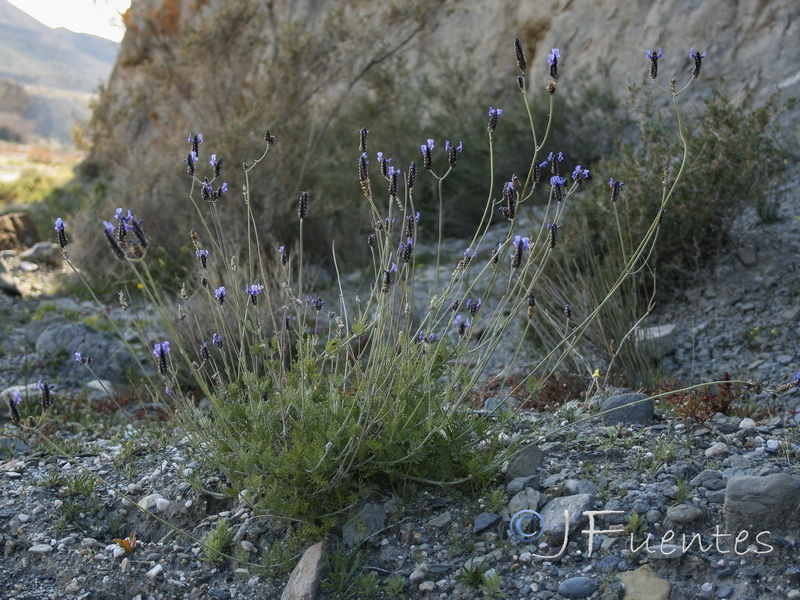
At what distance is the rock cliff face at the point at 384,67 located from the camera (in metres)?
8.30

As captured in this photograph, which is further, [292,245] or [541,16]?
[541,16]

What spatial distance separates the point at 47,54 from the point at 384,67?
88588mm

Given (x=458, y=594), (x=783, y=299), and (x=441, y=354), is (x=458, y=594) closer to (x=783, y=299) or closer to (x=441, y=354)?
(x=441, y=354)

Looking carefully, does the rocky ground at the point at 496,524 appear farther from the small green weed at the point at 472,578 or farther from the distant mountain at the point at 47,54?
the distant mountain at the point at 47,54

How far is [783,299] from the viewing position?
514 centimetres

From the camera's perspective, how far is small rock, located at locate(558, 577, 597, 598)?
241 cm

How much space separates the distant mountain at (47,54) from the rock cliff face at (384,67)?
246ft

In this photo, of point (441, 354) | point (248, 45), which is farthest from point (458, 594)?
point (248, 45)

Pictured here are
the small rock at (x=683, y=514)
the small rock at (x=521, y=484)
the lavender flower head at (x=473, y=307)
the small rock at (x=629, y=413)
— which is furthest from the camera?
the small rock at (x=629, y=413)

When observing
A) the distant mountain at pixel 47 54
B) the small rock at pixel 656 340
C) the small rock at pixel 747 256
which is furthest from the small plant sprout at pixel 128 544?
the distant mountain at pixel 47 54

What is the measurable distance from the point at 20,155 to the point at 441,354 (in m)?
35.2

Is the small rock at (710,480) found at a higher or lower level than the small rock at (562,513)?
higher

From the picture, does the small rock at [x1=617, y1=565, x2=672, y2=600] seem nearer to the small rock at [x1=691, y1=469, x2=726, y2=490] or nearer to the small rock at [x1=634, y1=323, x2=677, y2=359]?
the small rock at [x1=691, y1=469, x2=726, y2=490]

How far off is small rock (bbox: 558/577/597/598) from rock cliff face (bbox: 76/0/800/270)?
19.4 ft
